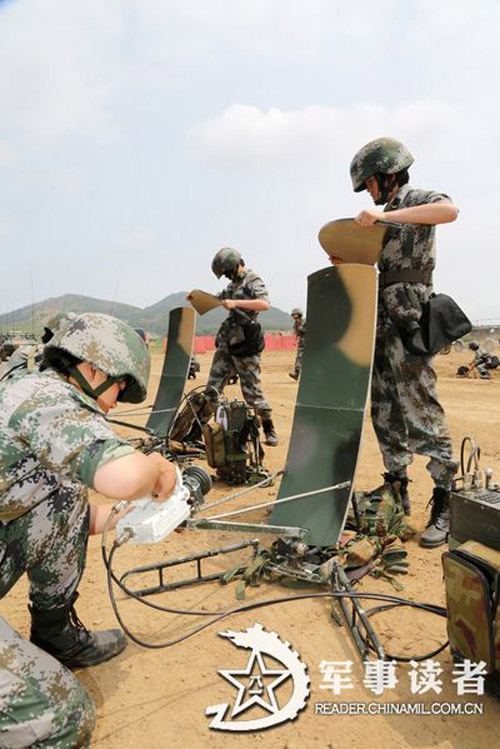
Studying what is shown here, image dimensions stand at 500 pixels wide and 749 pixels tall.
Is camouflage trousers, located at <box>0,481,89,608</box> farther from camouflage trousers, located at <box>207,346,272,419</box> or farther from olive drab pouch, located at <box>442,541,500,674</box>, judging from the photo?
camouflage trousers, located at <box>207,346,272,419</box>

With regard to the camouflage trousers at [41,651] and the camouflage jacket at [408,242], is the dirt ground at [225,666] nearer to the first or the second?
the camouflage trousers at [41,651]

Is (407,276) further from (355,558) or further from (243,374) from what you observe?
(243,374)

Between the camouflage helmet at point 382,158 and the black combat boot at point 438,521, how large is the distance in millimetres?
2286

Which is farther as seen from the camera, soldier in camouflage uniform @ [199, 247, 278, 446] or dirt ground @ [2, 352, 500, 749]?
soldier in camouflage uniform @ [199, 247, 278, 446]

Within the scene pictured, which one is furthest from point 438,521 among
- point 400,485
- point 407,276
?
point 407,276

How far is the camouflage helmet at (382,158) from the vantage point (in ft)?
12.0

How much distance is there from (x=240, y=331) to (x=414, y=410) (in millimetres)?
2839

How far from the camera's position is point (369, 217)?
3.37 metres

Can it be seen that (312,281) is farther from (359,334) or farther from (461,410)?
(461,410)

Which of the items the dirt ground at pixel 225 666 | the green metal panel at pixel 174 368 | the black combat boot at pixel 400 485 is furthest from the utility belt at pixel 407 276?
the green metal panel at pixel 174 368

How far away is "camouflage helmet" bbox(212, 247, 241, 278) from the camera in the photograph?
6.16 metres

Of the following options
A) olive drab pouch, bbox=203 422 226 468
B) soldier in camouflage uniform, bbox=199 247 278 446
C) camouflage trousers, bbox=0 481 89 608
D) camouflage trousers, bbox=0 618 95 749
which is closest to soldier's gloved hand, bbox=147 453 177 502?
camouflage trousers, bbox=0 481 89 608

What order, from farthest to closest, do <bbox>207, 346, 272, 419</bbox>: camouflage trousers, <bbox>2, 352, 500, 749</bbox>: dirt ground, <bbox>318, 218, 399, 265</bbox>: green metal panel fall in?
<bbox>207, 346, 272, 419</bbox>: camouflage trousers, <bbox>318, 218, 399, 265</bbox>: green metal panel, <bbox>2, 352, 500, 749</bbox>: dirt ground

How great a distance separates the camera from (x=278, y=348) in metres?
37.1
